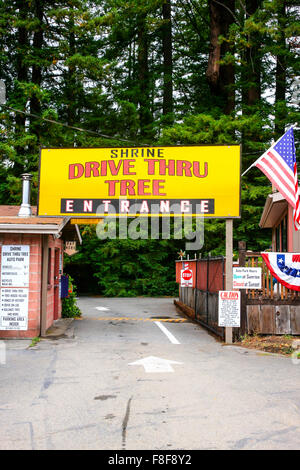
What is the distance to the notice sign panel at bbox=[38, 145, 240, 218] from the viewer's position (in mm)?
12000

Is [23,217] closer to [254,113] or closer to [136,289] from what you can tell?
[136,289]

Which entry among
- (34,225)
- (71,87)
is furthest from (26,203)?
(71,87)

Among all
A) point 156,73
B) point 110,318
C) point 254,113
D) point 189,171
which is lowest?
point 110,318

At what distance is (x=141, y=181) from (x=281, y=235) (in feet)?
30.2

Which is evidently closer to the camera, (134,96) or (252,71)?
(252,71)

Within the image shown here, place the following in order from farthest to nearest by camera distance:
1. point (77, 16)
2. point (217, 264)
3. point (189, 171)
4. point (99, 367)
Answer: point (77, 16) → point (217, 264) → point (189, 171) → point (99, 367)

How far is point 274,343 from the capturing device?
10.8 m

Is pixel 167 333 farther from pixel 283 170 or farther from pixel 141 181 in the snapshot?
pixel 283 170

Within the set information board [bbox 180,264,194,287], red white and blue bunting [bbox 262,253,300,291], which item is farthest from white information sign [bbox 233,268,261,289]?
information board [bbox 180,264,194,287]

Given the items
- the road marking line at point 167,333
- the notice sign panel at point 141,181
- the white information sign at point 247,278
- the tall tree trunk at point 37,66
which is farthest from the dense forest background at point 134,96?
the white information sign at point 247,278

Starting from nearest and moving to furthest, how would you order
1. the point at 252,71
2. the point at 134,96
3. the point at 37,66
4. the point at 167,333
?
the point at 167,333 → the point at 37,66 → the point at 252,71 → the point at 134,96

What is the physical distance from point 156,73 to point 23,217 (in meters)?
24.4

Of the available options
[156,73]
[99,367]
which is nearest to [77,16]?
[156,73]

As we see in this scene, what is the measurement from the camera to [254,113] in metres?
29.3
